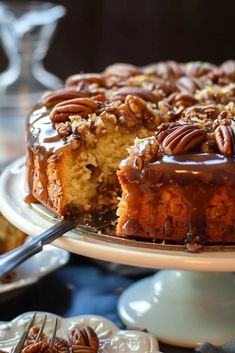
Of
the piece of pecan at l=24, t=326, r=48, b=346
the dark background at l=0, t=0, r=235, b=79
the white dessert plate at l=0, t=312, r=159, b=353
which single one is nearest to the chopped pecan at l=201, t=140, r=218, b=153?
the white dessert plate at l=0, t=312, r=159, b=353

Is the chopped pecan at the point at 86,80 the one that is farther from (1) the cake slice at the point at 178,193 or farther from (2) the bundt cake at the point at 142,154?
(1) the cake slice at the point at 178,193

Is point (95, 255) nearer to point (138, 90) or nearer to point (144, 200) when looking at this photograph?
point (144, 200)

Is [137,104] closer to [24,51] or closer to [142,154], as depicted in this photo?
[142,154]

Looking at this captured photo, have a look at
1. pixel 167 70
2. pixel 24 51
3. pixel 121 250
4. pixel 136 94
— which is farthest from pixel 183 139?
pixel 24 51

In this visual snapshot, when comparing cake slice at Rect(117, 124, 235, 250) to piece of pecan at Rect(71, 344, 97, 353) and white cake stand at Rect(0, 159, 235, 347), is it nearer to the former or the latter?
white cake stand at Rect(0, 159, 235, 347)

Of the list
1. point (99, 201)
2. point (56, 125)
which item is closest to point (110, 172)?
point (99, 201)
